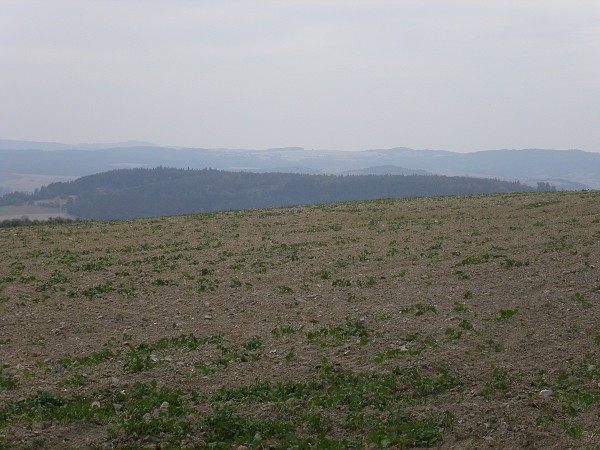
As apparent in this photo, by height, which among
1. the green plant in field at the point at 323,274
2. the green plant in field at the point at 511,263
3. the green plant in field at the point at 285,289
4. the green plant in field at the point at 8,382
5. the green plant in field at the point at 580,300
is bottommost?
the green plant in field at the point at 8,382

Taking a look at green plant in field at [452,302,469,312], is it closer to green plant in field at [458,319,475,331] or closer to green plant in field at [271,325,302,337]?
green plant in field at [458,319,475,331]

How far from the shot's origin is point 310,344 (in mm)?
10664

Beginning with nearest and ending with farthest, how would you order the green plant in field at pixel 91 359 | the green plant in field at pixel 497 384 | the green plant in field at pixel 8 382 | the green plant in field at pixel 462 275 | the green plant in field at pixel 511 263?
the green plant in field at pixel 497 384
the green plant in field at pixel 8 382
the green plant in field at pixel 91 359
the green plant in field at pixel 462 275
the green plant in field at pixel 511 263

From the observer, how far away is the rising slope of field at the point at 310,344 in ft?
25.2

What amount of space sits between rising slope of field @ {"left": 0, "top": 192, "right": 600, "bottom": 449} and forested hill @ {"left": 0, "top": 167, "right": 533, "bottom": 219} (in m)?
86.0

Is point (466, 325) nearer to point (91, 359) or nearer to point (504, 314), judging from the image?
point (504, 314)

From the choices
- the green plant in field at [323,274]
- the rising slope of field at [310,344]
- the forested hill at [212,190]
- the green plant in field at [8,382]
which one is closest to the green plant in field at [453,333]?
the rising slope of field at [310,344]

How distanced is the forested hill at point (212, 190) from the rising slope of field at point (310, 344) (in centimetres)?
8599

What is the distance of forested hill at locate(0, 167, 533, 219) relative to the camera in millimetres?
113812

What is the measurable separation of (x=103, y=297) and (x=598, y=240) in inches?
476

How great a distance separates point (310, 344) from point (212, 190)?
5004 inches

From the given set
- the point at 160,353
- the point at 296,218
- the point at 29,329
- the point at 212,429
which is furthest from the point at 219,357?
the point at 296,218

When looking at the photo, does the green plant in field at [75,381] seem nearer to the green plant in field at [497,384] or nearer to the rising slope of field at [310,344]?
the rising slope of field at [310,344]

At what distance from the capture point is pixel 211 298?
553 inches
